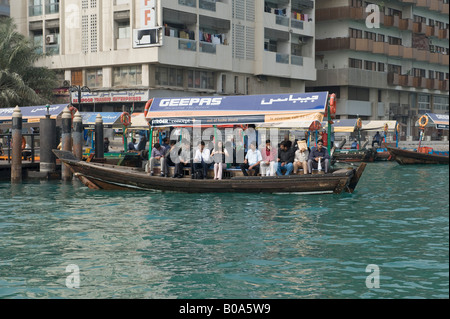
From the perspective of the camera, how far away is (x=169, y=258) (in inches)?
408

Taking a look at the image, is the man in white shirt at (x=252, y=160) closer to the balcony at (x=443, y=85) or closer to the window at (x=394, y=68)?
the window at (x=394, y=68)

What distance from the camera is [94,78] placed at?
44.1 meters

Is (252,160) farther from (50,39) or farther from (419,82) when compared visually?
(419,82)

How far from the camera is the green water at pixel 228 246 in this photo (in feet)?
28.0

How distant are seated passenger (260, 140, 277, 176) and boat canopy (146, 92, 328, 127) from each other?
0.90 metres

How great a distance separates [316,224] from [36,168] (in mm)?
15425

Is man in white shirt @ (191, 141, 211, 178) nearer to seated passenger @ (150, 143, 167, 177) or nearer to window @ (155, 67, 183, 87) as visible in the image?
seated passenger @ (150, 143, 167, 177)

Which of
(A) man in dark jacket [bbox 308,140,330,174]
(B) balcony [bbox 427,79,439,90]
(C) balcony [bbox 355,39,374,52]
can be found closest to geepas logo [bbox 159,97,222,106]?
(A) man in dark jacket [bbox 308,140,330,174]

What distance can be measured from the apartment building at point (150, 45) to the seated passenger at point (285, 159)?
2263 centimetres

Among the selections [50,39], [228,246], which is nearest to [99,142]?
[228,246]

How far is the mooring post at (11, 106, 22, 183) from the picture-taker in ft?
79.1

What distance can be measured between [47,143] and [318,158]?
34.0ft

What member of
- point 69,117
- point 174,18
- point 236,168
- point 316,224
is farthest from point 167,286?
point 174,18

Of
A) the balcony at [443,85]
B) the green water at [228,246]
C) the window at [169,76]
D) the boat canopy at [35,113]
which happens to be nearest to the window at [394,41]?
the balcony at [443,85]
